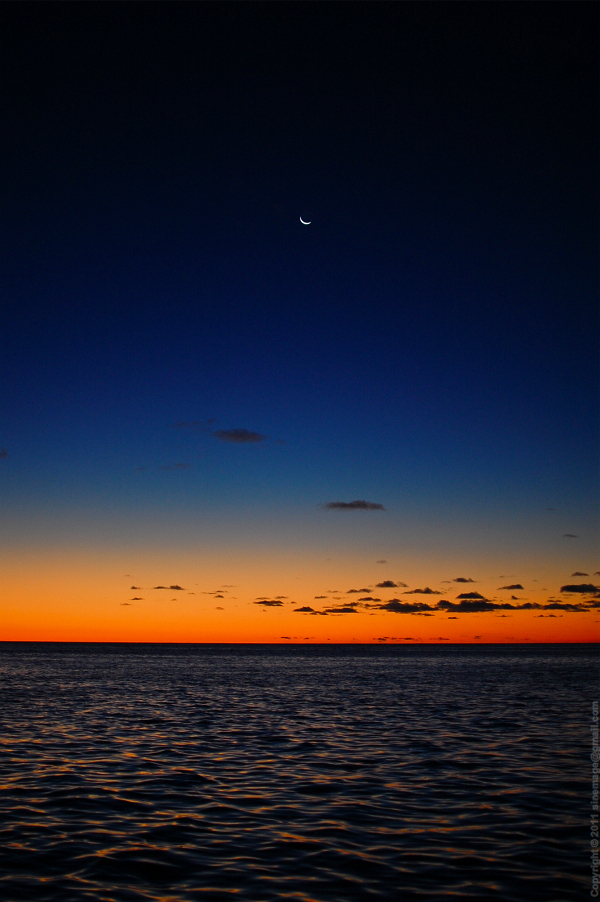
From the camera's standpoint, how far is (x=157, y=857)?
1273 centimetres

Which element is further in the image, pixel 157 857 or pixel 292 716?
pixel 292 716

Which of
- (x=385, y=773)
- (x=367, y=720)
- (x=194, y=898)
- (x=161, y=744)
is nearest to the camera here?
(x=194, y=898)

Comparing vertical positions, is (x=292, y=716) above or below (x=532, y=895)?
below

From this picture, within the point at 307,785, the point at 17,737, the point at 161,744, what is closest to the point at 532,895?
the point at 307,785

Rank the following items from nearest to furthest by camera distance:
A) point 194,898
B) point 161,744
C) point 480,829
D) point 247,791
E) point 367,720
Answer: point 194,898
point 480,829
point 247,791
point 161,744
point 367,720

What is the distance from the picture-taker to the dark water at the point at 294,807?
11.6 metres

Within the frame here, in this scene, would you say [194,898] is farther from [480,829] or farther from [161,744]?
[161,744]

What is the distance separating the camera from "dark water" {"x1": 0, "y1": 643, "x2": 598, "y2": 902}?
11625 mm

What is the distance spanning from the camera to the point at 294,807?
16344mm

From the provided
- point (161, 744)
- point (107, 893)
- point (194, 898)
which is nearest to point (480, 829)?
point (194, 898)

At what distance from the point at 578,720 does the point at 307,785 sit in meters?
20.5

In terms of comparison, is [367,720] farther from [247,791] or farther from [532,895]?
[532,895]

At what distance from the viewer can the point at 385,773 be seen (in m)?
20.2

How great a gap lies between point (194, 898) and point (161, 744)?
51.4 feet
